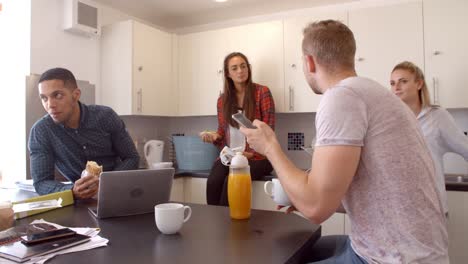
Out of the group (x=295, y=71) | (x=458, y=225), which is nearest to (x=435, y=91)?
(x=458, y=225)

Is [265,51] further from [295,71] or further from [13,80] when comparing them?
[13,80]

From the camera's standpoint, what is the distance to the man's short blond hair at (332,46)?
940 mm

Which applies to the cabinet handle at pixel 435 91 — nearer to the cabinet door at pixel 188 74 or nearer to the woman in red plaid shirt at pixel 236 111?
the woman in red plaid shirt at pixel 236 111

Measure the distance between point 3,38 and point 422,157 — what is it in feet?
9.55

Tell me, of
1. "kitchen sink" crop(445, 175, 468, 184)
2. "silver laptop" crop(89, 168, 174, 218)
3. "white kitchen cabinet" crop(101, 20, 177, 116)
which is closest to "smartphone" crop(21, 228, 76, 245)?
"silver laptop" crop(89, 168, 174, 218)

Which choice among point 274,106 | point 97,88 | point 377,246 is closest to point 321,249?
point 377,246

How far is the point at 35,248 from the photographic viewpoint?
2.70ft

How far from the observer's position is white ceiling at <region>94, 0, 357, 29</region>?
302cm

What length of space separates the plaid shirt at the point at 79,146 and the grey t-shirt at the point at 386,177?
132cm

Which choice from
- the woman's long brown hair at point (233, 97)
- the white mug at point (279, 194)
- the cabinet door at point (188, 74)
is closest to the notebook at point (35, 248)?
the white mug at point (279, 194)

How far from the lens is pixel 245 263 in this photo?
741mm

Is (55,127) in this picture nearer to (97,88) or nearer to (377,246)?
(97,88)

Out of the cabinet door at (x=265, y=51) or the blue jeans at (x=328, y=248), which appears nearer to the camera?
the blue jeans at (x=328, y=248)

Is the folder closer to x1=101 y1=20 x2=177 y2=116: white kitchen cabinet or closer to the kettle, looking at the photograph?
x1=101 y1=20 x2=177 y2=116: white kitchen cabinet
